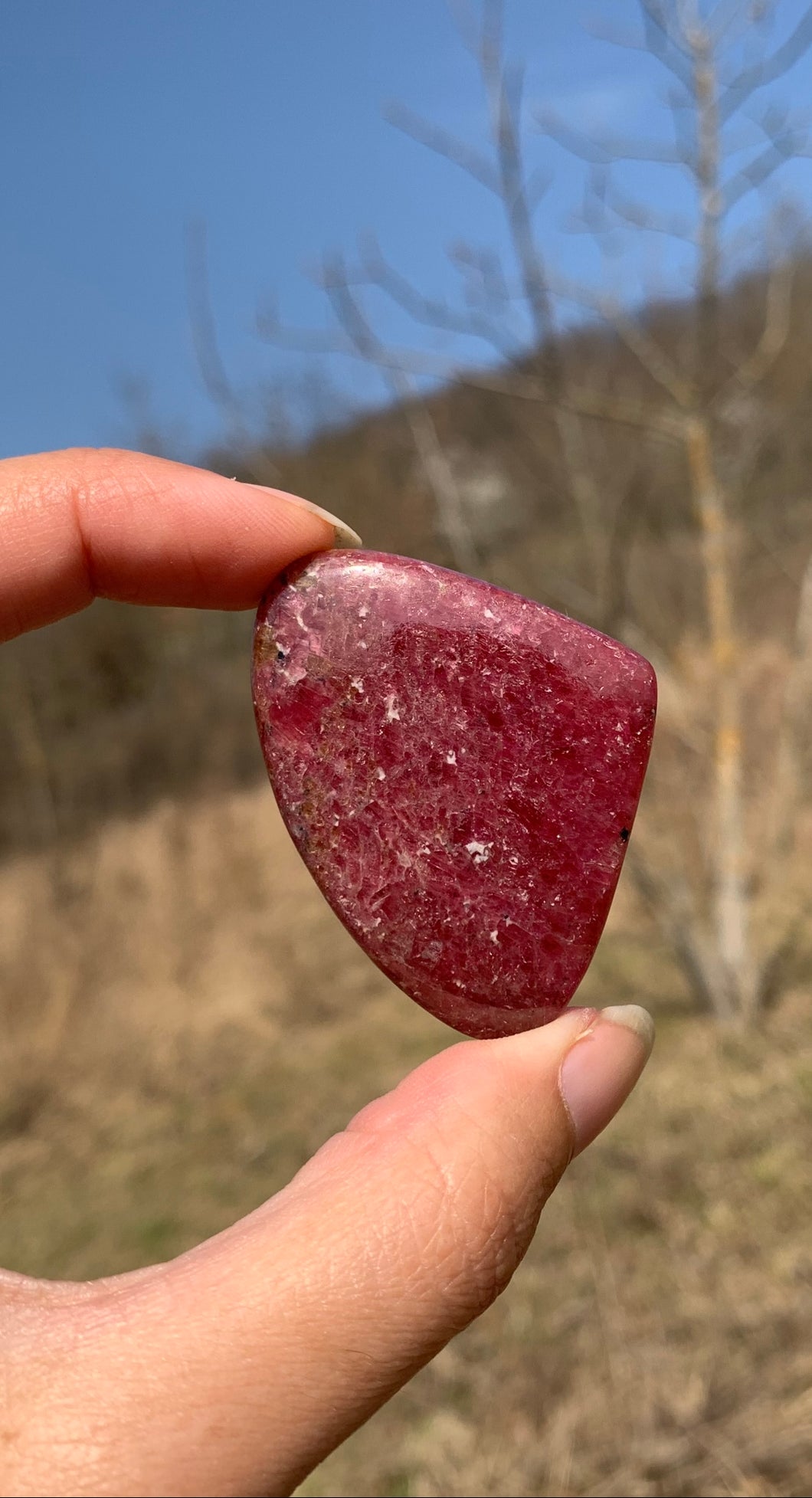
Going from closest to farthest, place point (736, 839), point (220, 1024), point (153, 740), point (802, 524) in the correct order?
1. point (736, 839)
2. point (220, 1024)
3. point (802, 524)
4. point (153, 740)

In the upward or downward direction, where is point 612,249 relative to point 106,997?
upward

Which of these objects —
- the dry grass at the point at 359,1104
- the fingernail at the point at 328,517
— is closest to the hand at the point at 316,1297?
the fingernail at the point at 328,517

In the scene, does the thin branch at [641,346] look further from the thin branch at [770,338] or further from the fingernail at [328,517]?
the fingernail at [328,517]

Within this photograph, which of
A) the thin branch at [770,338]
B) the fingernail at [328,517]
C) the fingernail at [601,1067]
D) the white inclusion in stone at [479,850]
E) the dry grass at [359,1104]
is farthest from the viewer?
the thin branch at [770,338]

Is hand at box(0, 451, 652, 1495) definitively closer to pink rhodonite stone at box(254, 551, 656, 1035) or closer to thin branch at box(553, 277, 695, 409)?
pink rhodonite stone at box(254, 551, 656, 1035)

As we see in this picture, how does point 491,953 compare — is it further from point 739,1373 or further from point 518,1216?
point 739,1373

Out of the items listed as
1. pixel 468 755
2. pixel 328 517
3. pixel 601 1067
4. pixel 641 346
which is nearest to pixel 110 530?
pixel 328 517

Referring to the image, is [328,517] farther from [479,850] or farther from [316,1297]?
[316,1297]

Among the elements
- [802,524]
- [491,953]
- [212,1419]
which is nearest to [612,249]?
[491,953]
